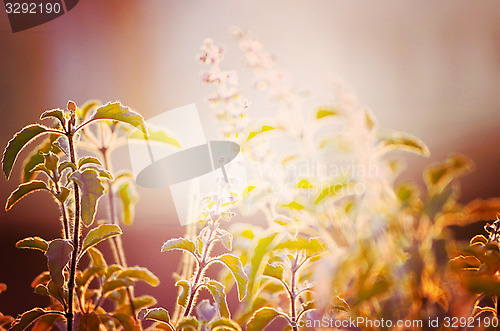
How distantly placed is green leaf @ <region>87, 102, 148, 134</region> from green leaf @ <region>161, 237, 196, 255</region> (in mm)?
155

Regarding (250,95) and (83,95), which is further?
(83,95)

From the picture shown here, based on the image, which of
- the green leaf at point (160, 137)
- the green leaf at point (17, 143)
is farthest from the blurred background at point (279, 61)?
the green leaf at point (17, 143)

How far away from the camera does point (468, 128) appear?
1785 mm

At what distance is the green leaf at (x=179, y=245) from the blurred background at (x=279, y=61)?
3.46 feet

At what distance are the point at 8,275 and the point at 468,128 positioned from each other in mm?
1985

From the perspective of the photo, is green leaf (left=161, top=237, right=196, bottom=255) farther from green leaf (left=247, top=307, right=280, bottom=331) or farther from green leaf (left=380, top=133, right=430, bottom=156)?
green leaf (left=380, top=133, right=430, bottom=156)

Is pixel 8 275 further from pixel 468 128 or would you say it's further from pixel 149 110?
pixel 468 128

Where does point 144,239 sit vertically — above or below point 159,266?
above

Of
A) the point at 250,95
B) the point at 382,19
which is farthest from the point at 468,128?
the point at 250,95

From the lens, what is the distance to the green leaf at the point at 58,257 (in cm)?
45

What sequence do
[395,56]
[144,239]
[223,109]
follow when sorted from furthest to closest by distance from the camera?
[395,56] < [144,239] < [223,109]

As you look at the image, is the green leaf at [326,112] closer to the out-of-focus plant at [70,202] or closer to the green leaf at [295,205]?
the green leaf at [295,205]

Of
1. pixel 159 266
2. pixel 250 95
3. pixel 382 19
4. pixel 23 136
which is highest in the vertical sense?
pixel 382 19

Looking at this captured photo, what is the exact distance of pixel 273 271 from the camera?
0.52 metres
